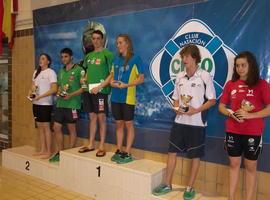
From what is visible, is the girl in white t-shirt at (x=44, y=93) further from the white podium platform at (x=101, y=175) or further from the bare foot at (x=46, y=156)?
the white podium platform at (x=101, y=175)

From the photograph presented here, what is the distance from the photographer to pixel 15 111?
17.1ft

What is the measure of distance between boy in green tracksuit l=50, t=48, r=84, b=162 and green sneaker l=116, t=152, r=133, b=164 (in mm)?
904

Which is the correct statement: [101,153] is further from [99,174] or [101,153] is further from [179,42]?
[179,42]

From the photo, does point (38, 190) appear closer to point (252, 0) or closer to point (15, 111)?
point (15, 111)

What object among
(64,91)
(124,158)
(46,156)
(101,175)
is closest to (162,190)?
(124,158)

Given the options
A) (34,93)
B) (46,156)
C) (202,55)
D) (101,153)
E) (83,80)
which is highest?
(202,55)

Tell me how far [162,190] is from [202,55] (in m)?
1.39

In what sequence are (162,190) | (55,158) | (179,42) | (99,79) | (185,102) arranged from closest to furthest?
(185,102)
(162,190)
(179,42)
(99,79)
(55,158)

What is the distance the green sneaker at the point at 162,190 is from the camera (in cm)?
297

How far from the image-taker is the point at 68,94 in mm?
3912

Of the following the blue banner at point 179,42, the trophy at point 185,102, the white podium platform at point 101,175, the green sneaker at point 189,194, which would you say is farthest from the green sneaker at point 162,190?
the trophy at point 185,102

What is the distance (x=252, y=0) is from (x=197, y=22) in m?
0.54

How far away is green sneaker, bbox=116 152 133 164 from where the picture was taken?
337 centimetres

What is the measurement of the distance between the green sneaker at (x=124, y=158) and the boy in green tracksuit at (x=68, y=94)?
904 millimetres
